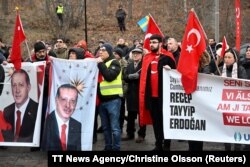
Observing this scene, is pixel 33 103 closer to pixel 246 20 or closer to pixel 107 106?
pixel 107 106

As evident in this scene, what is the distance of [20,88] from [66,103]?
0.95m

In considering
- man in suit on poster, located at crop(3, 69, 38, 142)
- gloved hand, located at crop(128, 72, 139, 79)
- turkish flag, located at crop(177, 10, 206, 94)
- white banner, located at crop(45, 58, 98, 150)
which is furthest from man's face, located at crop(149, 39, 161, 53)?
man in suit on poster, located at crop(3, 69, 38, 142)

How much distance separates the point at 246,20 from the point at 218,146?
88.7 ft

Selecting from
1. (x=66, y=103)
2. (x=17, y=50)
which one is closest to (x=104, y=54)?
(x=66, y=103)

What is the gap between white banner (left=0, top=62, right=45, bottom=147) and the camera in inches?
354

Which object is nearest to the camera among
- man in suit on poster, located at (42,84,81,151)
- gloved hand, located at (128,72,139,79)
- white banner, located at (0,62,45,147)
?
man in suit on poster, located at (42,84,81,151)

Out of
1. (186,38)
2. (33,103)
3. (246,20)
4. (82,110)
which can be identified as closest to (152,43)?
(186,38)

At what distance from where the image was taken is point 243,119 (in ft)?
26.6

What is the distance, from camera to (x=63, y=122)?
8680 millimetres

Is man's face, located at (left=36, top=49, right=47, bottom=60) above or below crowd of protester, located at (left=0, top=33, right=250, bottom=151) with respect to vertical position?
above

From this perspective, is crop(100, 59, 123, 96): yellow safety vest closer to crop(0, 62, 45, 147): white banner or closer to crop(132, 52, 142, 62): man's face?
crop(0, 62, 45, 147): white banner

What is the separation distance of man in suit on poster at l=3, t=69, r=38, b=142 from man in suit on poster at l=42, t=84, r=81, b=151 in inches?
19.0

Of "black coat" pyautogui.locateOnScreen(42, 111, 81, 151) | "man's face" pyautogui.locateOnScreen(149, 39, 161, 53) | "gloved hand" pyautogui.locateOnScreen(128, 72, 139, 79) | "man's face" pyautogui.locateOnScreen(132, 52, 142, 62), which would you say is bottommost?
"black coat" pyautogui.locateOnScreen(42, 111, 81, 151)

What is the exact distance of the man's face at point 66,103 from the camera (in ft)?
28.4
